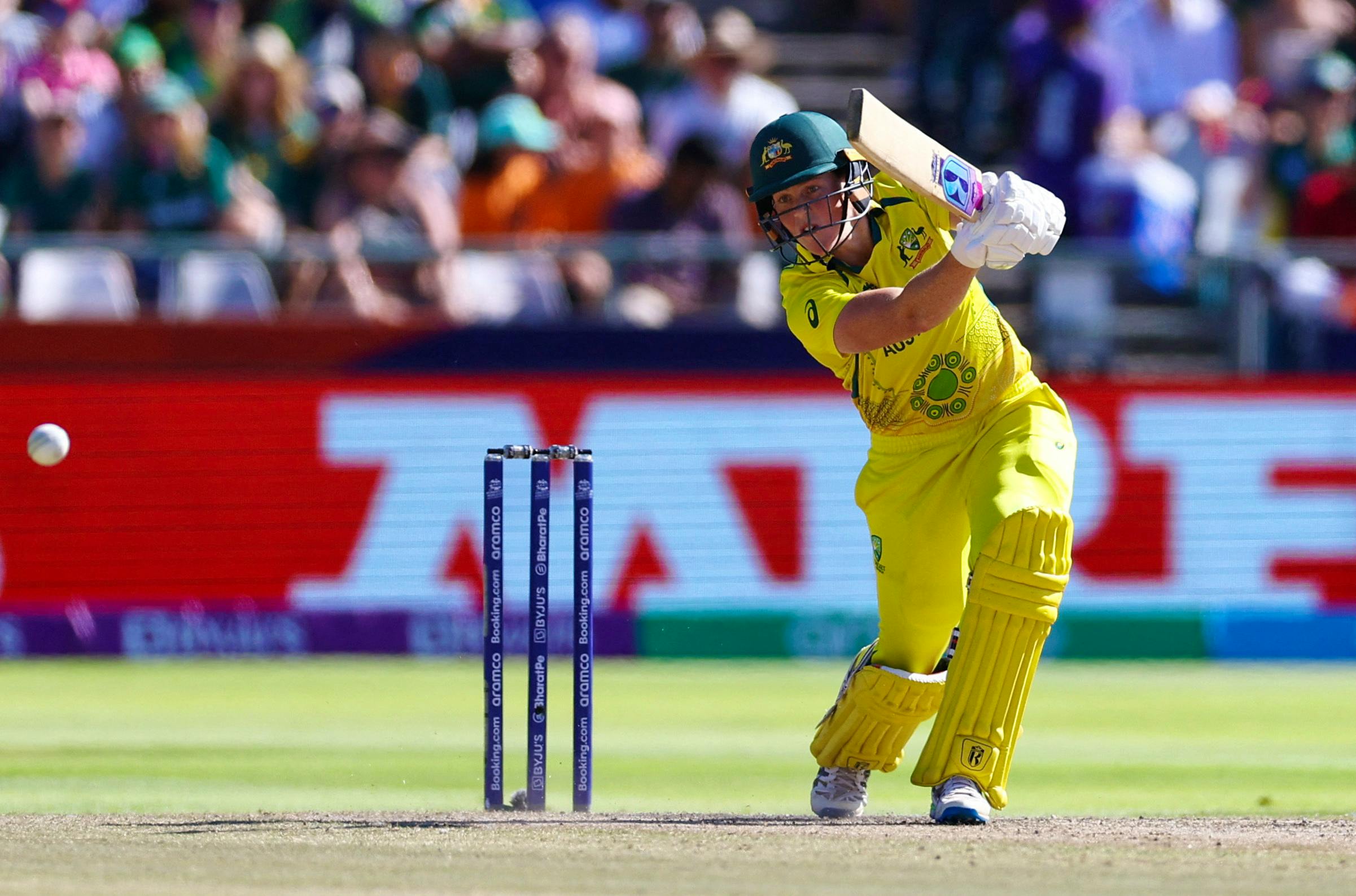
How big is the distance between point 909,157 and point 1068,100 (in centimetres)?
808

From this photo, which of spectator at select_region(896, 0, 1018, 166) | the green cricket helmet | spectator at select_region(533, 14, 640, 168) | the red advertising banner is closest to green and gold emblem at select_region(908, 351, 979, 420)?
the green cricket helmet

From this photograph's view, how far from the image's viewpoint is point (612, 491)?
39.7ft

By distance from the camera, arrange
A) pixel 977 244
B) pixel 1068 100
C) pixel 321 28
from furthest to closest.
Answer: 1. pixel 321 28
2. pixel 1068 100
3. pixel 977 244

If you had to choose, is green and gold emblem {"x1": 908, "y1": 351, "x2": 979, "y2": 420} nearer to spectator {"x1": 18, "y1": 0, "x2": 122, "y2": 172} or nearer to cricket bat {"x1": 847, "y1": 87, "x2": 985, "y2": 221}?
cricket bat {"x1": 847, "y1": 87, "x2": 985, "y2": 221}

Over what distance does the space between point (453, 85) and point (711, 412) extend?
11.4ft

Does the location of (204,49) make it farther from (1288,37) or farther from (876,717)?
(876,717)

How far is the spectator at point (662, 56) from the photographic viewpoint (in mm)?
14336

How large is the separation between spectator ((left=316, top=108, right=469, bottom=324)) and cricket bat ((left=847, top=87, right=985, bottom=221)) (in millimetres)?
6465

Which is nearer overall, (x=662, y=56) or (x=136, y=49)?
(x=136, y=49)

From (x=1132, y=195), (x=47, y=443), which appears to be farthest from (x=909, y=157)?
(x=1132, y=195)

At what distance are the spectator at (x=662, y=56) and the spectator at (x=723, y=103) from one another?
0.29 meters

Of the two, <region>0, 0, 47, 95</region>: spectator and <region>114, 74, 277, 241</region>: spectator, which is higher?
<region>0, 0, 47, 95</region>: spectator

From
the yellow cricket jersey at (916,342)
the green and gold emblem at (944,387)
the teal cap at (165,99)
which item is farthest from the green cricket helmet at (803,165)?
the teal cap at (165,99)

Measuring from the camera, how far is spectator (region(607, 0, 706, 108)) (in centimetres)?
1434
